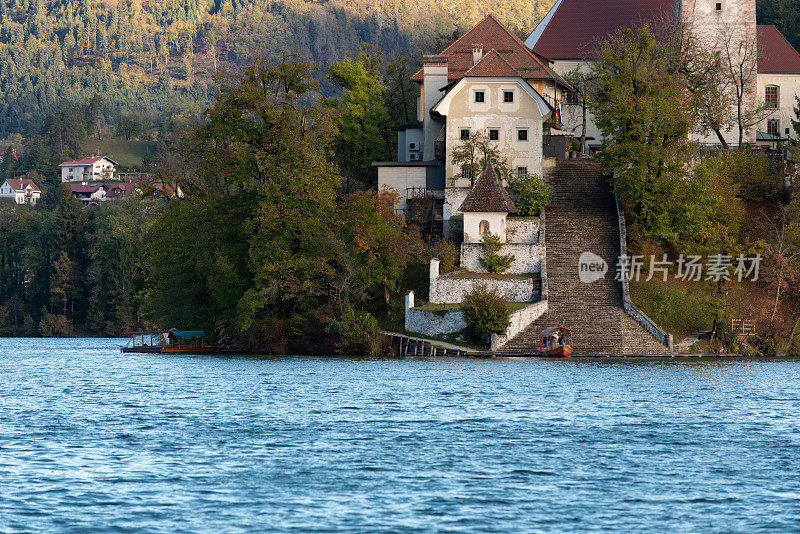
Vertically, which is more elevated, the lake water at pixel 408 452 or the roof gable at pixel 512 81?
the roof gable at pixel 512 81

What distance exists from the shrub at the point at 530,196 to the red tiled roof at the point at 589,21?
23.7 meters

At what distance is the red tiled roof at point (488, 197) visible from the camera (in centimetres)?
6494

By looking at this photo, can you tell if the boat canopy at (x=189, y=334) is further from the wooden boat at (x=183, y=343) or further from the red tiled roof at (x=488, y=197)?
the red tiled roof at (x=488, y=197)

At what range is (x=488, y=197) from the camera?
65.6 meters

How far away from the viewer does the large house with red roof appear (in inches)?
3253

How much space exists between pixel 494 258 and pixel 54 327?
67.7m

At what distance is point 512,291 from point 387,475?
36087 millimetres

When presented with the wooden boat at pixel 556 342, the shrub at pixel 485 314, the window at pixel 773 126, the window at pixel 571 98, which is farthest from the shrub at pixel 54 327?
the window at pixel 773 126

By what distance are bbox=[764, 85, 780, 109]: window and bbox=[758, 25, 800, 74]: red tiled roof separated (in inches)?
54.7

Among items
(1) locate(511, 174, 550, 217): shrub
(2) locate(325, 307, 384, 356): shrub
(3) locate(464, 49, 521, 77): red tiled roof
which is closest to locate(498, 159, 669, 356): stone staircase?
(1) locate(511, 174, 550, 217): shrub

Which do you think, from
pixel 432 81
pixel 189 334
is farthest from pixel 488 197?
pixel 189 334

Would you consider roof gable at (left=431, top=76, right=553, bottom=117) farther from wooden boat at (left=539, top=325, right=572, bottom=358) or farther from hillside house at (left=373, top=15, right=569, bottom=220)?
wooden boat at (left=539, top=325, right=572, bottom=358)

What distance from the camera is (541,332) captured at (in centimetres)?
5612

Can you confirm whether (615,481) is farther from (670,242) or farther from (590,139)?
(590,139)
